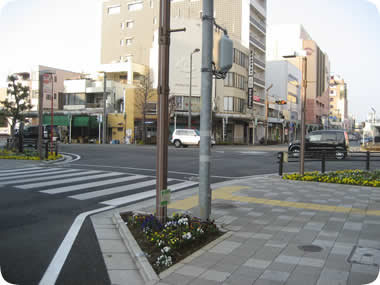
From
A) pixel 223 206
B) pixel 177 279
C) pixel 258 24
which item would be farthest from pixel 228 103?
pixel 177 279

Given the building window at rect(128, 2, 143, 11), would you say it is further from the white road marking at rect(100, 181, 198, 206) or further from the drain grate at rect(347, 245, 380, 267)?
the drain grate at rect(347, 245, 380, 267)

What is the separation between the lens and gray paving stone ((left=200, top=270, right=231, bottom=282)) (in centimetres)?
387

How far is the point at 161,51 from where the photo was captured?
17.9 feet

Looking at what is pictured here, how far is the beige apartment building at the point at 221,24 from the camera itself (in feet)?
177

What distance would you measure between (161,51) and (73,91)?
5066 centimetres

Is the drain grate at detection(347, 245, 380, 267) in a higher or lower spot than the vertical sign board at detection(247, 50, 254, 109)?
lower

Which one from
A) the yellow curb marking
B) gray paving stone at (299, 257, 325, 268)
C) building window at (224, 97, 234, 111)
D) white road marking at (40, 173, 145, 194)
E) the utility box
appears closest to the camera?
gray paving stone at (299, 257, 325, 268)

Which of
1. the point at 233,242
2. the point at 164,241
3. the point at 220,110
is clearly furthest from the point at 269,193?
the point at 220,110

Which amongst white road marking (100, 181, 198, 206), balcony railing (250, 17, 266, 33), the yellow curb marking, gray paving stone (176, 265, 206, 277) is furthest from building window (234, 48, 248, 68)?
gray paving stone (176, 265, 206, 277)

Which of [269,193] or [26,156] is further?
[26,156]

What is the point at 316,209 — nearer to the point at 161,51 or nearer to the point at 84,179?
the point at 161,51

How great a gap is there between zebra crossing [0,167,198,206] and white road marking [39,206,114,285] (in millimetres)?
1859

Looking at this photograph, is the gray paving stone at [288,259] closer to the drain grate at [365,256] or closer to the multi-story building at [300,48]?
the drain grate at [365,256]

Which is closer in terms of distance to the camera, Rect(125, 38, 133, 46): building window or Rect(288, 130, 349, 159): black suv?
Rect(288, 130, 349, 159): black suv
